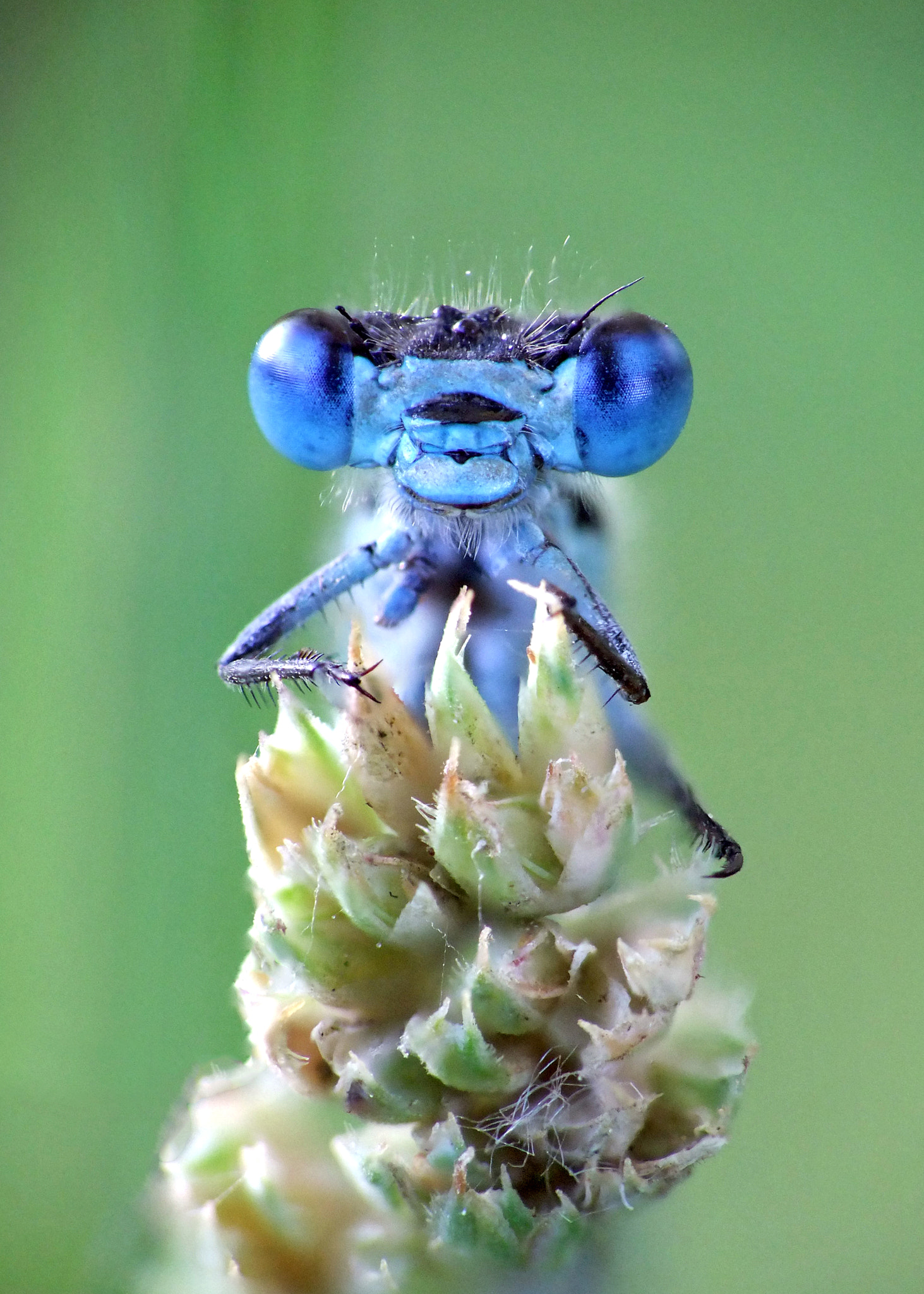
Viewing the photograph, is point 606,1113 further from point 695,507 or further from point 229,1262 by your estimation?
point 695,507

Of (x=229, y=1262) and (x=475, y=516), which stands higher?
(x=475, y=516)

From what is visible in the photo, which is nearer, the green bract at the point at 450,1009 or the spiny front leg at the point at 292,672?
the green bract at the point at 450,1009

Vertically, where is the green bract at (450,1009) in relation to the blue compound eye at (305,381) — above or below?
below

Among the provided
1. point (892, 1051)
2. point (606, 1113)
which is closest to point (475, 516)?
point (606, 1113)

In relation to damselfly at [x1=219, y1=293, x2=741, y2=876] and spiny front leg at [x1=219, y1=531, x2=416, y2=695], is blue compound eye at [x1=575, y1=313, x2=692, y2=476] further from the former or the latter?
spiny front leg at [x1=219, y1=531, x2=416, y2=695]

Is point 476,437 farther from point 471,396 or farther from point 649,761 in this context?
point 649,761

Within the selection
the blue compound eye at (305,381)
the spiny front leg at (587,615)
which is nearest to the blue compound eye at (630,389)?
the spiny front leg at (587,615)

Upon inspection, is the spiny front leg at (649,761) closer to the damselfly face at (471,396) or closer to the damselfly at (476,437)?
the damselfly at (476,437)
